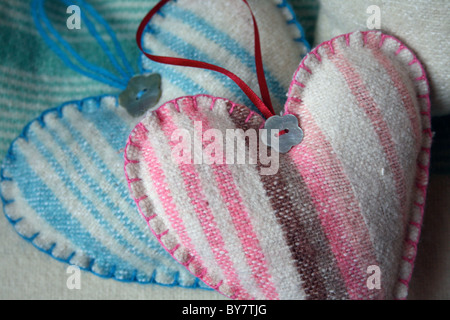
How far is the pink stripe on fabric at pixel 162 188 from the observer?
0.48 metres

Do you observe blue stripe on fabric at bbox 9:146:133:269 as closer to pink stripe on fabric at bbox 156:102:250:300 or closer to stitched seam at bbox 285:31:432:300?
pink stripe on fabric at bbox 156:102:250:300

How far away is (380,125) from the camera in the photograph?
500mm

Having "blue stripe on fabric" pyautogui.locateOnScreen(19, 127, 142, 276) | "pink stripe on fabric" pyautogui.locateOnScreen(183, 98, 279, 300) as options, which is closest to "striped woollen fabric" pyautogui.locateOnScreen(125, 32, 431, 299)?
"pink stripe on fabric" pyautogui.locateOnScreen(183, 98, 279, 300)

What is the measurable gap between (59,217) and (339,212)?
0.38 metres

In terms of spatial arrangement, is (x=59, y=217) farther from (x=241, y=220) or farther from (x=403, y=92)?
A: (x=403, y=92)

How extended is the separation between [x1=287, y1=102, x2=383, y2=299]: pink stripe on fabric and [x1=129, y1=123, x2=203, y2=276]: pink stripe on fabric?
0.15 metres

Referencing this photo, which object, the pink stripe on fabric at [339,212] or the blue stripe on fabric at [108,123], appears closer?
the pink stripe on fabric at [339,212]

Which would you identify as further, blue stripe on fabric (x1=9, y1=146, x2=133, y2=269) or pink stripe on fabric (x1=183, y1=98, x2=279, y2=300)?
blue stripe on fabric (x1=9, y1=146, x2=133, y2=269)

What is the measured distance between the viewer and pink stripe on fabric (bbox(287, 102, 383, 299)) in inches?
19.0

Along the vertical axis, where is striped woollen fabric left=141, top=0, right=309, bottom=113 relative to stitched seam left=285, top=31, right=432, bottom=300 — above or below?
above

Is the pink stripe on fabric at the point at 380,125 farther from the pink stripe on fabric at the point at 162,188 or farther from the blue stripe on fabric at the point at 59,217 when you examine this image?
the blue stripe on fabric at the point at 59,217

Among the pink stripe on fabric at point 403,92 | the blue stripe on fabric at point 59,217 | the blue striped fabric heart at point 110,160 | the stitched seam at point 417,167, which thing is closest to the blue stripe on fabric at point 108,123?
the blue striped fabric heart at point 110,160

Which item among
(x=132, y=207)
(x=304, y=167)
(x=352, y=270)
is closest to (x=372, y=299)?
(x=352, y=270)
